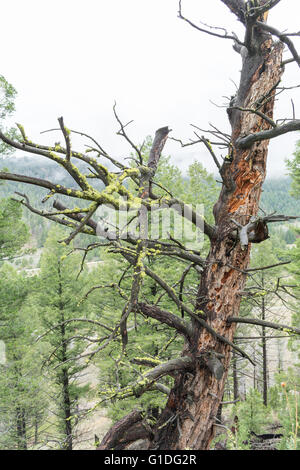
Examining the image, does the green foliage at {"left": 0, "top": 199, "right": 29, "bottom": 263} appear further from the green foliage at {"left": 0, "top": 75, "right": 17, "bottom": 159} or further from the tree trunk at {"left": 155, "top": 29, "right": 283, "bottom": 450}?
the tree trunk at {"left": 155, "top": 29, "right": 283, "bottom": 450}

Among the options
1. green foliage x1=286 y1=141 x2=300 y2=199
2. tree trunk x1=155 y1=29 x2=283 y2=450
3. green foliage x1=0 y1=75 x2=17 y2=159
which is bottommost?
tree trunk x1=155 y1=29 x2=283 y2=450

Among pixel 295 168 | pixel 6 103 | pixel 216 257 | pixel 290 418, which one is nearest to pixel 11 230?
pixel 6 103

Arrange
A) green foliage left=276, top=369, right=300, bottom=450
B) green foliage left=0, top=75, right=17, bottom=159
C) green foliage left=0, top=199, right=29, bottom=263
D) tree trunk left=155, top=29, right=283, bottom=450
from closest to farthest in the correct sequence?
green foliage left=276, top=369, right=300, bottom=450 < tree trunk left=155, top=29, right=283, bottom=450 < green foliage left=0, top=75, right=17, bottom=159 < green foliage left=0, top=199, right=29, bottom=263

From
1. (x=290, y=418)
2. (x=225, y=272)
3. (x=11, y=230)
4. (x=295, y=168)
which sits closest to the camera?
(x=225, y=272)

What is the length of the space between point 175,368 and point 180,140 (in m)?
2.25

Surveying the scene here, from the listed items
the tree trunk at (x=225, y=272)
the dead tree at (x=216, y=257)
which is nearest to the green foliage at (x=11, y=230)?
the dead tree at (x=216, y=257)

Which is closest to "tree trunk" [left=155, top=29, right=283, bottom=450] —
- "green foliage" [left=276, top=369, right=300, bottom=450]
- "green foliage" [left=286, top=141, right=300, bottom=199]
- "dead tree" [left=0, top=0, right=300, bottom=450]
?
"dead tree" [left=0, top=0, right=300, bottom=450]

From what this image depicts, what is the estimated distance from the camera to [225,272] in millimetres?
2898

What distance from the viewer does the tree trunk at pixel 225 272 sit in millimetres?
2820

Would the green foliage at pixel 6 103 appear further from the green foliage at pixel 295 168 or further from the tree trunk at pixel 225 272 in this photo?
the green foliage at pixel 295 168

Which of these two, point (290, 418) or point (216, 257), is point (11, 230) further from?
point (290, 418)

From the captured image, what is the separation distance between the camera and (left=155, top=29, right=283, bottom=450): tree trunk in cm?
282

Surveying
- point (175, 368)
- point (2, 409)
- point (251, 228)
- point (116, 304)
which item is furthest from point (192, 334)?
point (2, 409)
